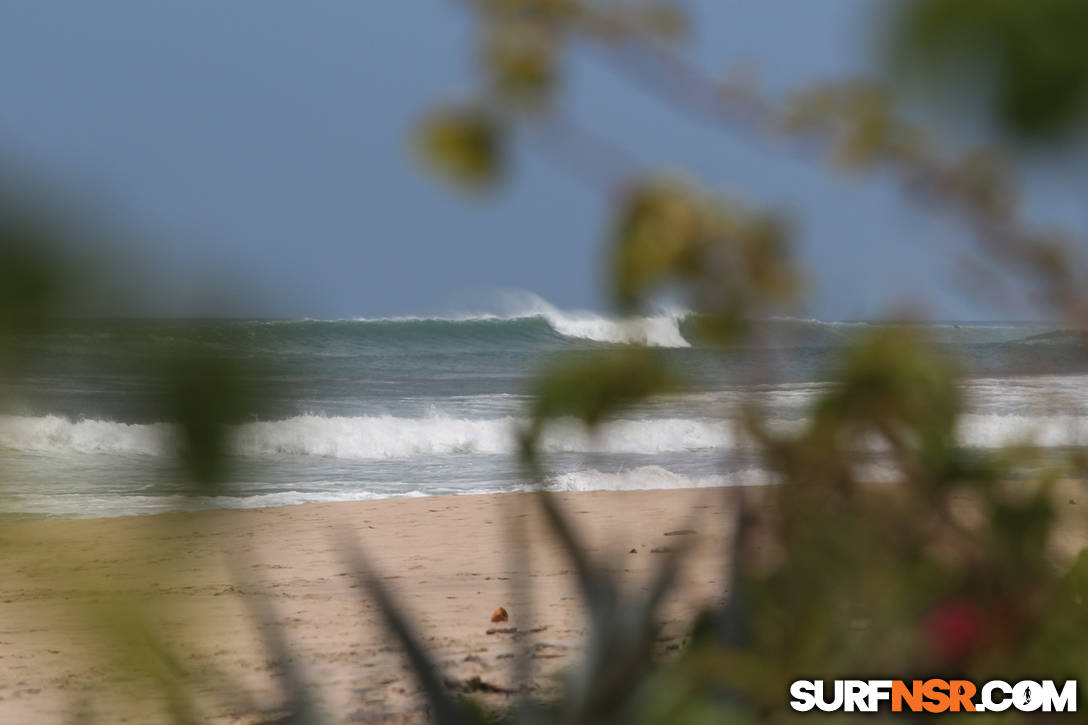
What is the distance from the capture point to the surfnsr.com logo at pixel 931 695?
0.64 metres

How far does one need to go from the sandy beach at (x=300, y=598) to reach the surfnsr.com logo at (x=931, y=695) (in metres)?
0.10

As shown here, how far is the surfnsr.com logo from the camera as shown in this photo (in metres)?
0.64

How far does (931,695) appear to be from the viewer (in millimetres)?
761

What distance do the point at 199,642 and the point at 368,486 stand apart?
9189 millimetres

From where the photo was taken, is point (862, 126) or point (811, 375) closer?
point (862, 126)

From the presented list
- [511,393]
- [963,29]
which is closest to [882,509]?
[963,29]

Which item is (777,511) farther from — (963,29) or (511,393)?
(511,393)

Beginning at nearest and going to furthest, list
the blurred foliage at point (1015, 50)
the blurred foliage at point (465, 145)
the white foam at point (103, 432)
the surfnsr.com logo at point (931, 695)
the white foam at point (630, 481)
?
the white foam at point (103, 432)
the blurred foliage at point (1015, 50)
the blurred foliage at point (465, 145)
the surfnsr.com logo at point (931, 695)
the white foam at point (630, 481)

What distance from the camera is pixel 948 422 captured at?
2.31ft

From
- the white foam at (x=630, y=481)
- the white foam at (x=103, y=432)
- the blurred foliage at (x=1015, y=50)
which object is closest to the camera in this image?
the white foam at (x=103, y=432)

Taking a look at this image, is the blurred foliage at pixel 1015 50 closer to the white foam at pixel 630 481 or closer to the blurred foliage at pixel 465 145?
the blurred foliage at pixel 465 145

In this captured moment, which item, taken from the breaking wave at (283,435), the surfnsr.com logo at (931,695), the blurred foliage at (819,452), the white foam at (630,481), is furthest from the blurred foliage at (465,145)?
the white foam at (630,481)

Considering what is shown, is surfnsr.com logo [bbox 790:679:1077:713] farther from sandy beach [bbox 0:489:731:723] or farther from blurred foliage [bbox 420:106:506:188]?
blurred foliage [bbox 420:106:506:188]

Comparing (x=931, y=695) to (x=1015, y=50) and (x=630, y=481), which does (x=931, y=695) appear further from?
(x=630, y=481)
